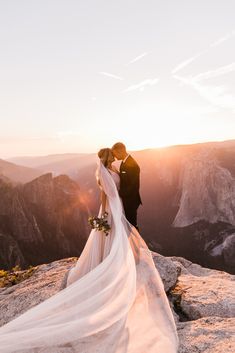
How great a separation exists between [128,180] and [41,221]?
263 feet

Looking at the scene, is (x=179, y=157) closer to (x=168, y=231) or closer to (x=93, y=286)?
(x=168, y=231)

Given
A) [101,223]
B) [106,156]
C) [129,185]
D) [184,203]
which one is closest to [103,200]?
[101,223]

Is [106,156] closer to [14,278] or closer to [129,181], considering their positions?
[129,181]

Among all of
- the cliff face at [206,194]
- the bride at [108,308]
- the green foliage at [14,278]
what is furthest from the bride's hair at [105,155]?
the cliff face at [206,194]

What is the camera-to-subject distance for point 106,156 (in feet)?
24.2

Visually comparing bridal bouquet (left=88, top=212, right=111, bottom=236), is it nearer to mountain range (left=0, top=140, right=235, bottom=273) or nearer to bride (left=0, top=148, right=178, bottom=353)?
bride (left=0, top=148, right=178, bottom=353)

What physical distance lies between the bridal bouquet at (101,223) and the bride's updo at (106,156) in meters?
1.11

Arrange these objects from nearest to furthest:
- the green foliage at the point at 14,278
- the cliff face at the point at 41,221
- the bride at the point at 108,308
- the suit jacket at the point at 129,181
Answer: the bride at the point at 108,308 → the suit jacket at the point at 129,181 → the green foliage at the point at 14,278 → the cliff face at the point at 41,221

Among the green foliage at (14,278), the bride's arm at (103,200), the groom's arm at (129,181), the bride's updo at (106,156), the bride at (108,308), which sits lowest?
the green foliage at (14,278)

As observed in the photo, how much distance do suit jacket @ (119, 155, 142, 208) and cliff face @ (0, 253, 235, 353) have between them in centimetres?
226

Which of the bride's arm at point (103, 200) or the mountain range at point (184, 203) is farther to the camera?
the mountain range at point (184, 203)

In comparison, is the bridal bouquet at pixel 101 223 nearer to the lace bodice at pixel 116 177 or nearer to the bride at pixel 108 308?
the bride at pixel 108 308

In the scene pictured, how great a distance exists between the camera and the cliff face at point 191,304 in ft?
16.9

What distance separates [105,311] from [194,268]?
716 centimetres
